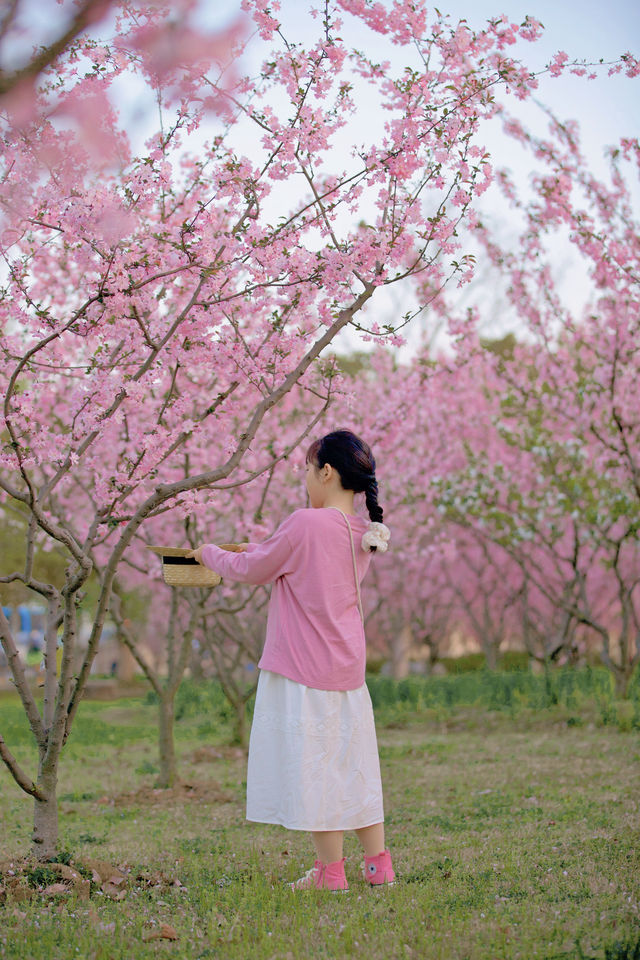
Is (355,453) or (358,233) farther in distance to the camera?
(358,233)

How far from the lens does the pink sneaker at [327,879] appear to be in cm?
356

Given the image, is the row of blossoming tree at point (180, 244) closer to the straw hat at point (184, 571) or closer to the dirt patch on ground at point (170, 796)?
the straw hat at point (184, 571)

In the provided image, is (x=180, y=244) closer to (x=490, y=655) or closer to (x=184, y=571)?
(x=184, y=571)

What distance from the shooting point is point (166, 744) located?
706 cm

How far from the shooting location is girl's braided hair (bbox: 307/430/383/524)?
379 cm

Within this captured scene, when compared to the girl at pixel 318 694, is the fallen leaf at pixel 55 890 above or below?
below

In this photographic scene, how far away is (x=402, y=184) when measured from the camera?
449 centimetres

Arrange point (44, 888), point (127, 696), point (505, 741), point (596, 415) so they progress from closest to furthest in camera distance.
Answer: point (44, 888) < point (505, 741) < point (596, 415) < point (127, 696)

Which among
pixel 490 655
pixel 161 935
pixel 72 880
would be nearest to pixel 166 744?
pixel 72 880

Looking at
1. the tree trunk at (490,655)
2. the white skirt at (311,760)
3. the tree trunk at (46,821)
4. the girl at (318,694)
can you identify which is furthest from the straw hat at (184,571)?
the tree trunk at (490,655)

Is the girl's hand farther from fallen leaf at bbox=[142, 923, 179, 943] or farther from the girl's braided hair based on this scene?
fallen leaf at bbox=[142, 923, 179, 943]

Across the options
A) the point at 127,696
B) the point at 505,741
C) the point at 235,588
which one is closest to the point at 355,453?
the point at 505,741

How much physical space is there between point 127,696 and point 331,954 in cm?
1632

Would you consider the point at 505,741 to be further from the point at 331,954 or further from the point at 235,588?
the point at 331,954
